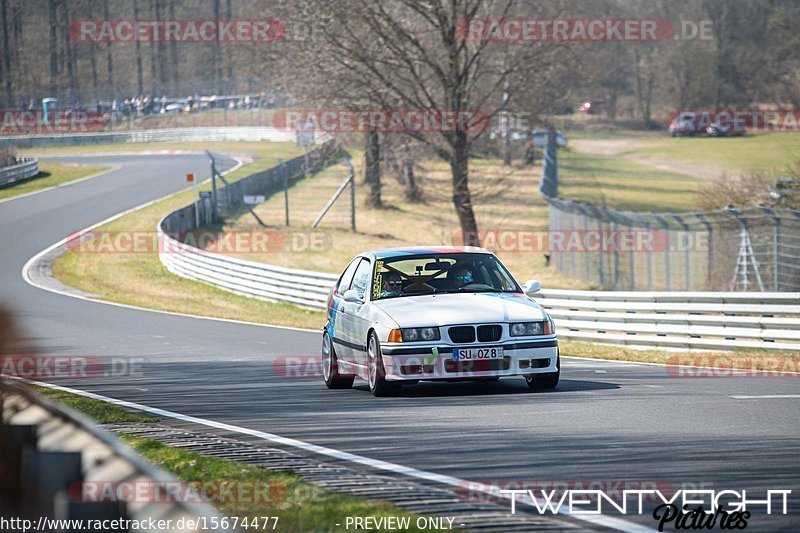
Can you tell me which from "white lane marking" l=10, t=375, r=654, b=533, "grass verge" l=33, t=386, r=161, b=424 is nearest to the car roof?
"white lane marking" l=10, t=375, r=654, b=533

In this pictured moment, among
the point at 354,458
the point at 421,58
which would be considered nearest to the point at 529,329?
the point at 354,458

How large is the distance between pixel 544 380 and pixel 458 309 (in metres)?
1.15

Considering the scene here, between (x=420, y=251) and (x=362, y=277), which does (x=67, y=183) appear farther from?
(x=420, y=251)

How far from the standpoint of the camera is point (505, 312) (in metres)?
11.1

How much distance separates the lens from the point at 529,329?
1099 centimetres

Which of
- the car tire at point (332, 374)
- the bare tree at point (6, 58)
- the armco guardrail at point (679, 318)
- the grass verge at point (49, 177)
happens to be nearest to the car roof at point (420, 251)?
the car tire at point (332, 374)

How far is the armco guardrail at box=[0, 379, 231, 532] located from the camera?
4.11m

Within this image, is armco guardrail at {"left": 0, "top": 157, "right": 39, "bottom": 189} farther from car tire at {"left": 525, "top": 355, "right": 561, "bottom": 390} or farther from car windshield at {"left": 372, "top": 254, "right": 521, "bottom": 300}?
car tire at {"left": 525, "top": 355, "right": 561, "bottom": 390}

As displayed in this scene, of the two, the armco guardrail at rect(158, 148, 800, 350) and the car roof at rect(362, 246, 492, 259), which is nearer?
the car roof at rect(362, 246, 492, 259)

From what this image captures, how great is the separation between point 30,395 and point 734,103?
8788 cm

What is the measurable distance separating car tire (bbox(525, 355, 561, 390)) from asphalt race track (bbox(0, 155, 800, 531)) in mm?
136

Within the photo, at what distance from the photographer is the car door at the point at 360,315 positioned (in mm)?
11625

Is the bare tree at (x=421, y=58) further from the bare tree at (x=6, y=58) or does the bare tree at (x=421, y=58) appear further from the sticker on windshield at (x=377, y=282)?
the bare tree at (x=6, y=58)

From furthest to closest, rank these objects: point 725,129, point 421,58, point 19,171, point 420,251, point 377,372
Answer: point 725,129 < point 19,171 < point 421,58 < point 420,251 < point 377,372
